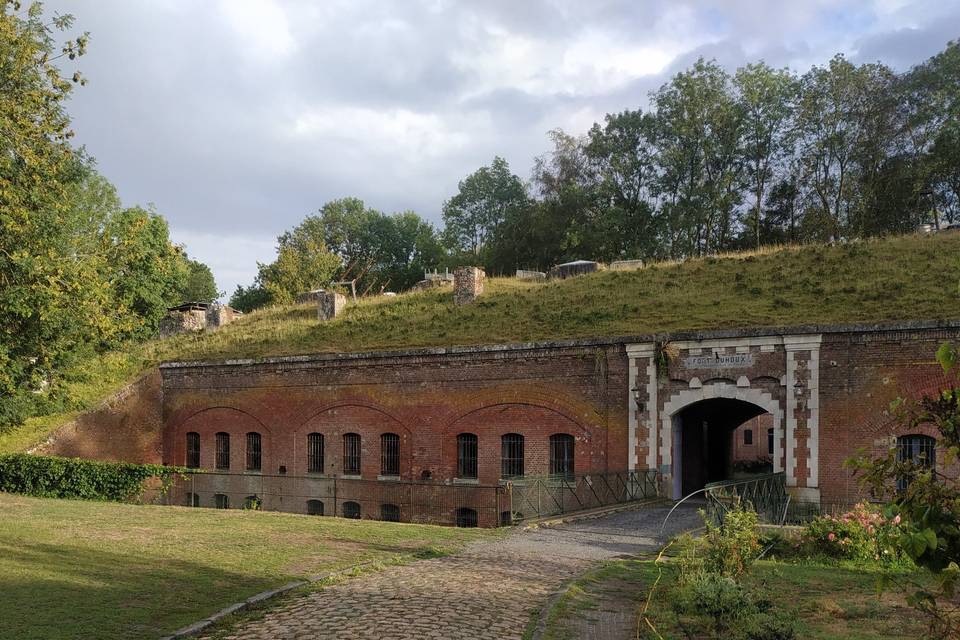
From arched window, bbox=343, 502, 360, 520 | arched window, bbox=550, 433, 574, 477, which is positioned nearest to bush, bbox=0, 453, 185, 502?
arched window, bbox=343, 502, 360, 520

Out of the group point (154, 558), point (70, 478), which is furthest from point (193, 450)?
point (154, 558)

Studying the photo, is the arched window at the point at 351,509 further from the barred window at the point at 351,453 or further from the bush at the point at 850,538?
the bush at the point at 850,538

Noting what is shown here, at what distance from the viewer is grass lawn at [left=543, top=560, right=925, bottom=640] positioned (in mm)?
8219

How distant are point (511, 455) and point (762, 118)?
32.6 m

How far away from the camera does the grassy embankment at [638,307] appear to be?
853 inches

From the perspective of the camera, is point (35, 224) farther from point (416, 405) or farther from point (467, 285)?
point (467, 285)

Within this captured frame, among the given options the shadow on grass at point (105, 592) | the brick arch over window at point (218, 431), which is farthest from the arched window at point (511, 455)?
the shadow on grass at point (105, 592)

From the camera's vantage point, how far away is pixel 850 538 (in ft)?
41.0

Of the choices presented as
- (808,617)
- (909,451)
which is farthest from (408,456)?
(808,617)

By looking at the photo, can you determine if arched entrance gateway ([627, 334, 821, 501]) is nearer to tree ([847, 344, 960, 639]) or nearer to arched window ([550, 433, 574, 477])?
arched window ([550, 433, 574, 477])

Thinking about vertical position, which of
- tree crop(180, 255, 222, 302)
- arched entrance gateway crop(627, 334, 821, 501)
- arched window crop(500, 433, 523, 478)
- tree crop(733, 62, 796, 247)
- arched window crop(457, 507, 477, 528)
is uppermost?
tree crop(733, 62, 796, 247)

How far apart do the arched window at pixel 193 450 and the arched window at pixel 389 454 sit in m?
9.14

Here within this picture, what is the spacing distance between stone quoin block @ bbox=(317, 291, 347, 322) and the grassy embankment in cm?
51

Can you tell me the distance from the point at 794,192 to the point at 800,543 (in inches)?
1515
